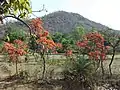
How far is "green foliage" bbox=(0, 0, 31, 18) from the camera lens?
11.4 feet

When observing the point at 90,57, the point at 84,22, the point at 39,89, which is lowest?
the point at 39,89

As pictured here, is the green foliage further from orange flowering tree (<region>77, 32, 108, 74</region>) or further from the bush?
orange flowering tree (<region>77, 32, 108, 74</region>)

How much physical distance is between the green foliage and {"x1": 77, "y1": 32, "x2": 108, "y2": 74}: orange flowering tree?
991 centimetres

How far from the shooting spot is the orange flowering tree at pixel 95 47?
13.6m

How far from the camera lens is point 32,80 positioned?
1348cm

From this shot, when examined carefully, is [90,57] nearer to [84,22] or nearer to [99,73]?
[99,73]

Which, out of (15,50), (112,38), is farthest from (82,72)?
(15,50)

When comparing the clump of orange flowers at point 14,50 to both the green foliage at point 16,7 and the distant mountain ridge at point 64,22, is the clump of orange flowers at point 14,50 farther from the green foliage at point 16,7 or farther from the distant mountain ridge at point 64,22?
the distant mountain ridge at point 64,22

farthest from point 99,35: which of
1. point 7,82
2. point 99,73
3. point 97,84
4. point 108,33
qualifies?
point 7,82

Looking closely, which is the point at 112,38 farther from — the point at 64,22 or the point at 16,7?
the point at 64,22

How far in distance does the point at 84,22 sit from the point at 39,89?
54.6 m

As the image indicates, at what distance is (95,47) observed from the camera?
1417 cm

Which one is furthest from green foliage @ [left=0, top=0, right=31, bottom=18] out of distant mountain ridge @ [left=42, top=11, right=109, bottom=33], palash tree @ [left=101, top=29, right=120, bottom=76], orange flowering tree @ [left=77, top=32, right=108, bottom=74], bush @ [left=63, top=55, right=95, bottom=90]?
distant mountain ridge @ [left=42, top=11, right=109, bottom=33]

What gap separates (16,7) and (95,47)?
10.8m
